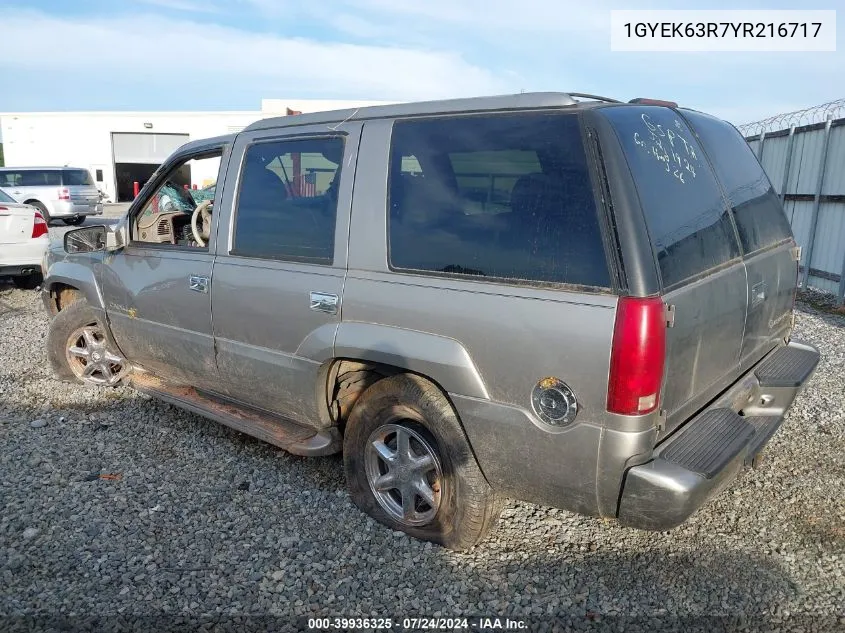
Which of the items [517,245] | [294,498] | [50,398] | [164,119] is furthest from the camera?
[164,119]

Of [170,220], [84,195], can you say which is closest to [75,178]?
[84,195]

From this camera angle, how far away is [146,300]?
13.9 feet

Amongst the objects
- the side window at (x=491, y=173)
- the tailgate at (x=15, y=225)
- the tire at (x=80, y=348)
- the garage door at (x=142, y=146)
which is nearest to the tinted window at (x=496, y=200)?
the side window at (x=491, y=173)

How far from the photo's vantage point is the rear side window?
318cm

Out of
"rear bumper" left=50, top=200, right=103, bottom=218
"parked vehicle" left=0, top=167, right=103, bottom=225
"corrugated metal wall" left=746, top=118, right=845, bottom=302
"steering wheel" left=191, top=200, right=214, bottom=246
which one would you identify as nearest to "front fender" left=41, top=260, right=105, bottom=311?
"steering wheel" left=191, top=200, right=214, bottom=246

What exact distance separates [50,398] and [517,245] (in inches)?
166

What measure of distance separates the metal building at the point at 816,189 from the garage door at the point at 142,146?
28517 mm

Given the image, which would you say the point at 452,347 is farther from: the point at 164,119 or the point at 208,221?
the point at 164,119

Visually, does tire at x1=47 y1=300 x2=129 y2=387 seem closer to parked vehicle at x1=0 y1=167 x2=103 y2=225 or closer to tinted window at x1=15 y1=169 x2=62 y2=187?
parked vehicle at x1=0 y1=167 x2=103 y2=225

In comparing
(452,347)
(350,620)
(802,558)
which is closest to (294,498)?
(350,620)

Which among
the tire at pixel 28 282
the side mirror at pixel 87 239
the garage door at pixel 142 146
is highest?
the garage door at pixel 142 146

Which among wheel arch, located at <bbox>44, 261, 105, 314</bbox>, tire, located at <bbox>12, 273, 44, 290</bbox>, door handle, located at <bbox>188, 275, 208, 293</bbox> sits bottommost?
tire, located at <bbox>12, 273, 44, 290</bbox>

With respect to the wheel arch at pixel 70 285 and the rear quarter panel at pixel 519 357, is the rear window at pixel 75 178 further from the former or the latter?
the rear quarter panel at pixel 519 357

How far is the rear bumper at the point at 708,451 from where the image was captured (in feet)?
7.77
